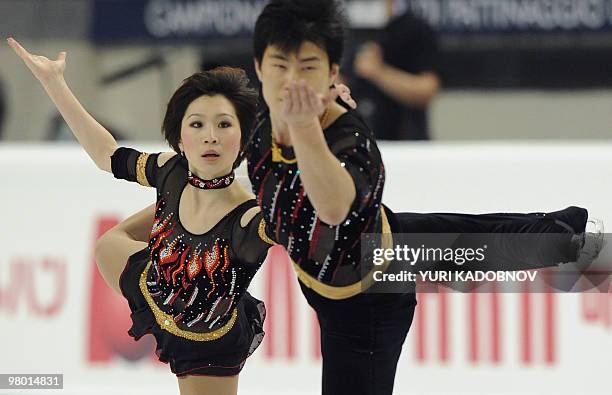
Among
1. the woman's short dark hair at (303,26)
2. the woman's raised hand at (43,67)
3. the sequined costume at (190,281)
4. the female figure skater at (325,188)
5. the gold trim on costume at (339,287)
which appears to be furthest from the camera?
the woman's raised hand at (43,67)

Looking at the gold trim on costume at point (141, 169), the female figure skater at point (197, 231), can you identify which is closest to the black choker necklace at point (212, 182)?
the female figure skater at point (197, 231)

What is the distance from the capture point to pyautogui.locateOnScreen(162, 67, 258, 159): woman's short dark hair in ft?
10.3

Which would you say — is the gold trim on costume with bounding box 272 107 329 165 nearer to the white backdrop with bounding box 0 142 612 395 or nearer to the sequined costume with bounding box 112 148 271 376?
the sequined costume with bounding box 112 148 271 376

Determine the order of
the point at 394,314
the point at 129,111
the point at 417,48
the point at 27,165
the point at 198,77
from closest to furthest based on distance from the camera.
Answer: the point at 394,314, the point at 198,77, the point at 27,165, the point at 417,48, the point at 129,111

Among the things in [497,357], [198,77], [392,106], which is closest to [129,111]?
[392,106]

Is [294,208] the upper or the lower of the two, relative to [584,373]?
upper

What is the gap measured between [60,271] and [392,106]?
77.3 inches

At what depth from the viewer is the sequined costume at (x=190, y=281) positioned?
309cm

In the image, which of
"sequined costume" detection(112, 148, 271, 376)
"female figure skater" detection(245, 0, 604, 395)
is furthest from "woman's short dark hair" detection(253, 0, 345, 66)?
"sequined costume" detection(112, 148, 271, 376)

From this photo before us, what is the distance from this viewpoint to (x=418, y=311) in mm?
4359

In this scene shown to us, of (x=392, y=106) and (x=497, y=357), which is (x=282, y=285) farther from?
(x=392, y=106)

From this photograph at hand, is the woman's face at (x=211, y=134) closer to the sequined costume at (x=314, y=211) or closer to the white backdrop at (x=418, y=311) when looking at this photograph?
the sequined costume at (x=314, y=211)

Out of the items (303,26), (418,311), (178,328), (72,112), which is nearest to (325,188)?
(303,26)

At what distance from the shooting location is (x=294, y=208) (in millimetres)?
2771
